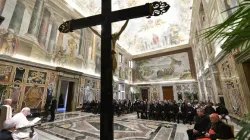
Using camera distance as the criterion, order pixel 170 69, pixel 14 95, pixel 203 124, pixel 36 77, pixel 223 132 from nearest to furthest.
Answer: pixel 223 132 < pixel 203 124 < pixel 14 95 < pixel 36 77 < pixel 170 69

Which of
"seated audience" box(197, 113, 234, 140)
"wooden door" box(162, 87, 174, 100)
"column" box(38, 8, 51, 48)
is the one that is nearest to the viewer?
"seated audience" box(197, 113, 234, 140)

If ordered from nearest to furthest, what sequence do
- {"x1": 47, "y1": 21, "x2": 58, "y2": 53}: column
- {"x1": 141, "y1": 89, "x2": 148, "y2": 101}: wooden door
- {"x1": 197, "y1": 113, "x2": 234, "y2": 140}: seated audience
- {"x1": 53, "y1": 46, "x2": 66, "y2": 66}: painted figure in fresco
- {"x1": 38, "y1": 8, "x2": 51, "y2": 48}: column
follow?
{"x1": 197, "y1": 113, "x2": 234, "y2": 140}: seated audience < {"x1": 38, "y1": 8, "x2": 51, "y2": 48}: column < {"x1": 47, "y1": 21, "x2": 58, "y2": 53}: column < {"x1": 53, "y1": 46, "x2": 66, "y2": 66}: painted figure in fresco < {"x1": 141, "y1": 89, "x2": 148, "y2": 101}: wooden door

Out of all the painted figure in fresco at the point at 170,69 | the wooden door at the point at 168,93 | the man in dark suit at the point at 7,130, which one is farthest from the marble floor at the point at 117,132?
the painted figure in fresco at the point at 170,69

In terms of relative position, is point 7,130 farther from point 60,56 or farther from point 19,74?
point 60,56

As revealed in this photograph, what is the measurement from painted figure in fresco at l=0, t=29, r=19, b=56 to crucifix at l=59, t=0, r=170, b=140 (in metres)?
8.14

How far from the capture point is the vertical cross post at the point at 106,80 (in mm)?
1312

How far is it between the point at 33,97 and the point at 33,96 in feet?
0.23

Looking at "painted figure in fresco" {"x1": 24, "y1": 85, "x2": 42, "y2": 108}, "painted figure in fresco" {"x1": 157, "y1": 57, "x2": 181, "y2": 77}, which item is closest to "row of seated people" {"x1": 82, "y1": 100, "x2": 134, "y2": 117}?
"painted figure in fresco" {"x1": 24, "y1": 85, "x2": 42, "y2": 108}

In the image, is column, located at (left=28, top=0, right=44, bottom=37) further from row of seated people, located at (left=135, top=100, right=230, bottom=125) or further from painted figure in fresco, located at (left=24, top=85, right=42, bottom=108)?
row of seated people, located at (left=135, top=100, right=230, bottom=125)

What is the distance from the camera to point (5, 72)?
6.96 m

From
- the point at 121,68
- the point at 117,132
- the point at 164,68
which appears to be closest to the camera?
the point at 117,132

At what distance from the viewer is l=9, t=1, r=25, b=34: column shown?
762cm

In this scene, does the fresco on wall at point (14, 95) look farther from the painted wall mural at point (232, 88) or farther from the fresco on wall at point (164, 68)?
the fresco on wall at point (164, 68)

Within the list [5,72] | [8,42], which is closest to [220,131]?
[5,72]
